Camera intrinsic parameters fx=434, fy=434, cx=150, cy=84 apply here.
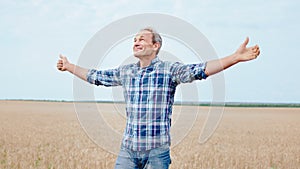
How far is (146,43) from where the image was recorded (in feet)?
12.4

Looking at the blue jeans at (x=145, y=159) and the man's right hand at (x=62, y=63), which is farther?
the man's right hand at (x=62, y=63)

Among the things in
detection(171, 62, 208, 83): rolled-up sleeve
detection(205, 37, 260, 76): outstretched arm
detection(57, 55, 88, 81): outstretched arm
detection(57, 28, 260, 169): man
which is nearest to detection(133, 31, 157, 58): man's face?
detection(57, 28, 260, 169): man

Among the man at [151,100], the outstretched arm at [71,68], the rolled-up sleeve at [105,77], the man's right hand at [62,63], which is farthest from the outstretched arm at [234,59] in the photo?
the man's right hand at [62,63]

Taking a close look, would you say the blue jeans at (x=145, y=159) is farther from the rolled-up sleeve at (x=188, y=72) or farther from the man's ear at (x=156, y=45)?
the man's ear at (x=156, y=45)

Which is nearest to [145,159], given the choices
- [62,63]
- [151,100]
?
[151,100]

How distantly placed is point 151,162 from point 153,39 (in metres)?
1.07

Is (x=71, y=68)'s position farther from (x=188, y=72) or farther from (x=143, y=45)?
(x=188, y=72)

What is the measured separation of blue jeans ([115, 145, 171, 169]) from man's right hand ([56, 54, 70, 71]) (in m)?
1.16

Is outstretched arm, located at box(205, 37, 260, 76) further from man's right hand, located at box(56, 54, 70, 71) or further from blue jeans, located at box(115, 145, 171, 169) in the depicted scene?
man's right hand, located at box(56, 54, 70, 71)

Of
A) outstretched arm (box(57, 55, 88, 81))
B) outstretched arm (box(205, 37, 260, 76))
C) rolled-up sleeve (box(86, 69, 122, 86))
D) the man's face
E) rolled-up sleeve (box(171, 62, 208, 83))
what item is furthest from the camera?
outstretched arm (box(57, 55, 88, 81))

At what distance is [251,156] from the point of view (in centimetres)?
1076

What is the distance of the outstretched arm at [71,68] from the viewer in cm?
424

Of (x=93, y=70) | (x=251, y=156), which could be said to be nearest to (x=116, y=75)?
(x=93, y=70)

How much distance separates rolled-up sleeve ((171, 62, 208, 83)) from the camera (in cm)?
362
